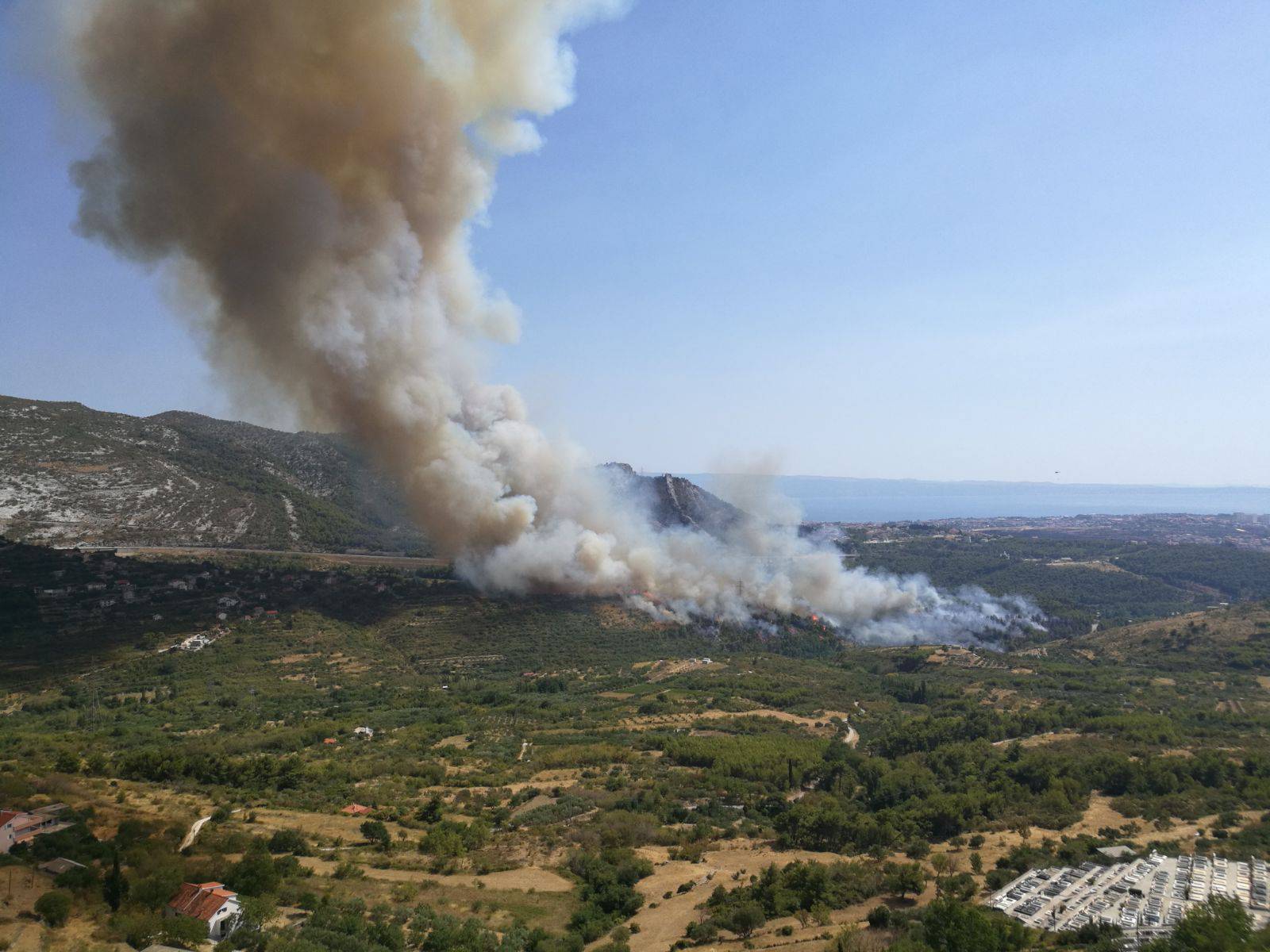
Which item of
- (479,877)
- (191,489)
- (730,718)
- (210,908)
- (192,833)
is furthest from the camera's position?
(191,489)

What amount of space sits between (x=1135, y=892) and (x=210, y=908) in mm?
26441

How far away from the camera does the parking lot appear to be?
68.3 feet

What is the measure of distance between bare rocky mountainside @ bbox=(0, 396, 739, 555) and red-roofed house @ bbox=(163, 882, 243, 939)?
173ft

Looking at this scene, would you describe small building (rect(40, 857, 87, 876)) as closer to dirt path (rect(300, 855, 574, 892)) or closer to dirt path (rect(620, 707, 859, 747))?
dirt path (rect(300, 855, 574, 892))

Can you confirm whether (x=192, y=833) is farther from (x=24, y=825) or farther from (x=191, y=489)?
(x=191, y=489)

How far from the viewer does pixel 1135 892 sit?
22.8 meters

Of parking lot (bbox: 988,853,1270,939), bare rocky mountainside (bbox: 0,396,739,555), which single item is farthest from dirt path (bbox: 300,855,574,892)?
bare rocky mountainside (bbox: 0,396,739,555)

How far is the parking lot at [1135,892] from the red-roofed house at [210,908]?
71.9 feet

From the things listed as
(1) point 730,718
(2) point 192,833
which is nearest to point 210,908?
(2) point 192,833

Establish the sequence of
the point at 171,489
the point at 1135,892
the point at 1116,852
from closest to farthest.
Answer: the point at 1135,892, the point at 1116,852, the point at 171,489

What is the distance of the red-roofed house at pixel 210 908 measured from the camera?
1900 centimetres

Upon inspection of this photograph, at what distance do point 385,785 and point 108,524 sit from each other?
2563 inches

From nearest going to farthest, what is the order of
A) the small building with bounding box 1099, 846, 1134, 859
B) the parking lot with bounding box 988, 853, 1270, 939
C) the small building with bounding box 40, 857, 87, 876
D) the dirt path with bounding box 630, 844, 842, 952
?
the small building with bounding box 40, 857, 87, 876, the parking lot with bounding box 988, 853, 1270, 939, the dirt path with bounding box 630, 844, 842, 952, the small building with bounding box 1099, 846, 1134, 859

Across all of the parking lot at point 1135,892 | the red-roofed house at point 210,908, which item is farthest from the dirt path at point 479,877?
the parking lot at point 1135,892
